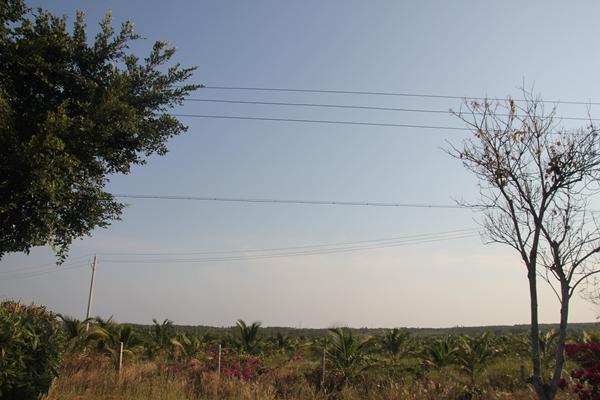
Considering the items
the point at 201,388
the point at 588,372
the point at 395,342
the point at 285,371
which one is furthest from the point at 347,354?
the point at 588,372

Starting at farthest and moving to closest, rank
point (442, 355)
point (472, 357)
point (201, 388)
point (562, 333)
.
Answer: point (442, 355) → point (472, 357) → point (201, 388) → point (562, 333)

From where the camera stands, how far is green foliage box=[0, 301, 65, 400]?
678 centimetres

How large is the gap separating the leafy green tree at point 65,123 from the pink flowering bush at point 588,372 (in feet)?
32.4

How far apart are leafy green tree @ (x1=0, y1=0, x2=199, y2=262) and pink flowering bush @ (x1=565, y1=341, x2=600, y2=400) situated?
9884 millimetres

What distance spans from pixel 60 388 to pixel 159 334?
1588cm

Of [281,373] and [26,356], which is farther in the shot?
[281,373]

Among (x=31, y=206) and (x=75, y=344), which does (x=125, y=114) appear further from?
(x=75, y=344)

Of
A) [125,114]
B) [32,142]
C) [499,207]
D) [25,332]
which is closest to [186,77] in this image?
[125,114]

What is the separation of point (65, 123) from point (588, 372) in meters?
10.2

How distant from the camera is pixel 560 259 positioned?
21.7 ft

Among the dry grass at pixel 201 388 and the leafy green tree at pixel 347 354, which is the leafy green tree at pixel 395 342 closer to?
the leafy green tree at pixel 347 354

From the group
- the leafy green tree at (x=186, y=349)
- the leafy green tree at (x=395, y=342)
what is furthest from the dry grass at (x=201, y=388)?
the leafy green tree at (x=395, y=342)

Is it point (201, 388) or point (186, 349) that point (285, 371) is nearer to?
point (201, 388)

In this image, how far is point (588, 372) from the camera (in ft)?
28.5
